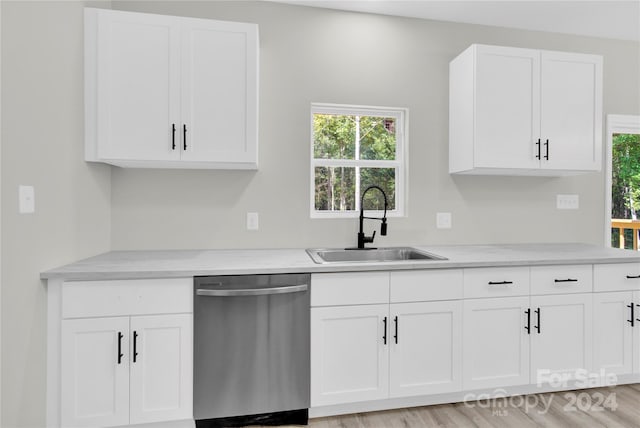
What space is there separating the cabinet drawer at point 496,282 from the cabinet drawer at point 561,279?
0.07m

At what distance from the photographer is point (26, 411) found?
1.54 meters

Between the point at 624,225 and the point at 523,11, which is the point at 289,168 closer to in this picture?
the point at 523,11

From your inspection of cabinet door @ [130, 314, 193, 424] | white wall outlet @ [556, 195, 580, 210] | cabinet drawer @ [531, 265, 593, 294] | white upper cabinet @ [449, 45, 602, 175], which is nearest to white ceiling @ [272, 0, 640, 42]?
white upper cabinet @ [449, 45, 602, 175]

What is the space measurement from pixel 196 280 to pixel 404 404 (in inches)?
53.4

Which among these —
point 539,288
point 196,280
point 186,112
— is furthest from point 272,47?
point 539,288

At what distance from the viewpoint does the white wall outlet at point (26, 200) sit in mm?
1500

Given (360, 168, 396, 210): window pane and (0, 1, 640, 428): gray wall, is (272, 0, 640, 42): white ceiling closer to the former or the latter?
(0, 1, 640, 428): gray wall

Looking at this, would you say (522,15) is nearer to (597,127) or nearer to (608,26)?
(608,26)

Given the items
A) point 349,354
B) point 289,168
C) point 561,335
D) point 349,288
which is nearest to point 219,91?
point 289,168

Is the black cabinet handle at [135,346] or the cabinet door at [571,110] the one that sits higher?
the cabinet door at [571,110]

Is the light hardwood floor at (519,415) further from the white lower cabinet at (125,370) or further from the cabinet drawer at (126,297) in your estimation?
the cabinet drawer at (126,297)

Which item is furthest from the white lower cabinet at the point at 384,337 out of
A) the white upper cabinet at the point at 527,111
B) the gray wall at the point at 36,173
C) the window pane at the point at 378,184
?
the gray wall at the point at 36,173

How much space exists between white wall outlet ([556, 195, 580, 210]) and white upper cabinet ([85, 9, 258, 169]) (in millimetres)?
2463

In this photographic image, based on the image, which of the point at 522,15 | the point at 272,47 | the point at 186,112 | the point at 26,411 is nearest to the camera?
the point at 26,411
